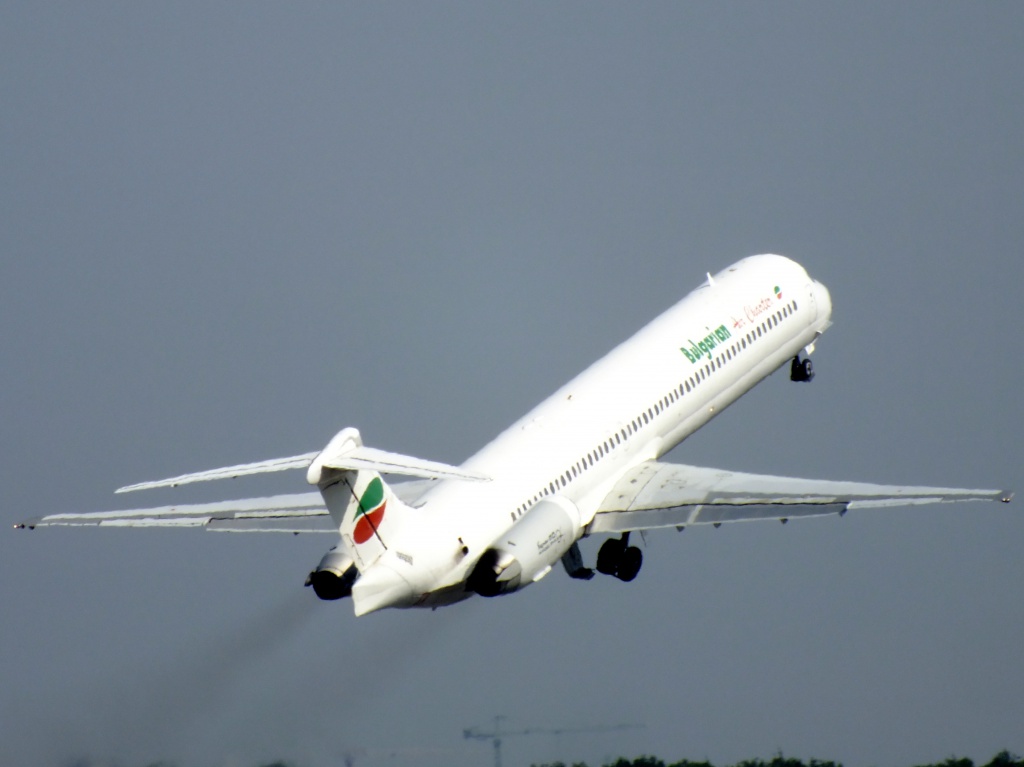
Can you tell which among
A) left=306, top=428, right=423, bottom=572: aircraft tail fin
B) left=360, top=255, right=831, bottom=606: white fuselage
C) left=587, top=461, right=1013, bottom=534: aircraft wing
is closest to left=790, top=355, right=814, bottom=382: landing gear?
left=360, top=255, right=831, bottom=606: white fuselage

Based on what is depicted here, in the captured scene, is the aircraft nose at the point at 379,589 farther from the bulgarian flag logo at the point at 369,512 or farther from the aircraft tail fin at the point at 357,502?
the bulgarian flag logo at the point at 369,512

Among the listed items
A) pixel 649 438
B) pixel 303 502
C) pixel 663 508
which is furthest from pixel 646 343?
pixel 303 502

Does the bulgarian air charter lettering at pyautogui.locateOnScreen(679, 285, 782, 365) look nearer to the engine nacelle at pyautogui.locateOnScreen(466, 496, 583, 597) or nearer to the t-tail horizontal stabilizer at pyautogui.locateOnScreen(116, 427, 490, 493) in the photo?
the engine nacelle at pyautogui.locateOnScreen(466, 496, 583, 597)

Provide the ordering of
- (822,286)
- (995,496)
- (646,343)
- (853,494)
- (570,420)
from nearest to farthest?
(995,496) → (853,494) → (570,420) → (646,343) → (822,286)

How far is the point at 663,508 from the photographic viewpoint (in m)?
56.8

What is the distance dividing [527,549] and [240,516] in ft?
22.6

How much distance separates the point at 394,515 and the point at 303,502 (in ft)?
20.2

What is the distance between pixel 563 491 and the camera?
5600cm

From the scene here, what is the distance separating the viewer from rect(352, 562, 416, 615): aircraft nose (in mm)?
49375

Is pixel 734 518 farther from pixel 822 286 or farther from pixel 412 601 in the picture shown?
pixel 822 286

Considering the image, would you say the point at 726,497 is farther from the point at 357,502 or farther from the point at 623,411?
the point at 357,502

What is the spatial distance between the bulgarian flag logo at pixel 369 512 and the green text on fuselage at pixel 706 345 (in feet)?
49.2

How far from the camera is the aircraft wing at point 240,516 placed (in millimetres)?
54000

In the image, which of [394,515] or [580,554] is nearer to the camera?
[394,515]
